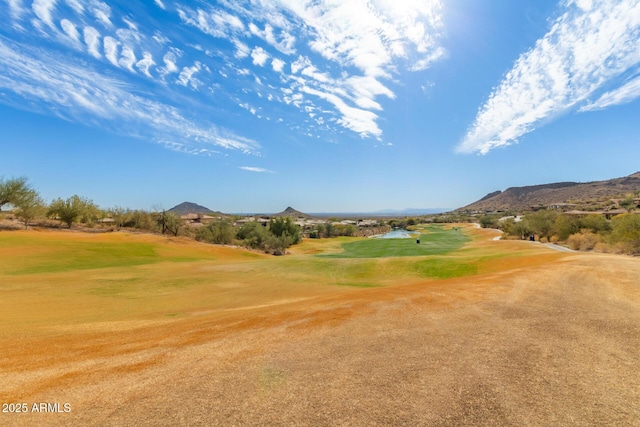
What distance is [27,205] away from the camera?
40094mm

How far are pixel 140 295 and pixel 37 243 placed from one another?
22370 millimetres

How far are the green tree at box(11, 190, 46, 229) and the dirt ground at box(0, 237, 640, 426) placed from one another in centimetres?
4590

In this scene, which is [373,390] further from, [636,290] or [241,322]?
[636,290]

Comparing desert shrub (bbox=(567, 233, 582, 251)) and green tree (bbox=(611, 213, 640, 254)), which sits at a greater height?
green tree (bbox=(611, 213, 640, 254))

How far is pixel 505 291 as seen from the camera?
10992 mm

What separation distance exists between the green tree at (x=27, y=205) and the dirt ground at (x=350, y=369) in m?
45.9

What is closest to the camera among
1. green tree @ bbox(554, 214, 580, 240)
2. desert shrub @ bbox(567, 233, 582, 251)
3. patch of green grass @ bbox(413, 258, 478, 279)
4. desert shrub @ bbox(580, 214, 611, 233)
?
patch of green grass @ bbox(413, 258, 478, 279)

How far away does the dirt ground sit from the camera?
4.11m

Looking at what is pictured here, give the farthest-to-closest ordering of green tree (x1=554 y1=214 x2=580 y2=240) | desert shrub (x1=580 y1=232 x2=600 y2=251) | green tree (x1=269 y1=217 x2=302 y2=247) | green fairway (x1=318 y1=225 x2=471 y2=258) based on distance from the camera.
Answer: green tree (x1=269 y1=217 x2=302 y2=247) < green fairway (x1=318 y1=225 x2=471 y2=258) < green tree (x1=554 y1=214 x2=580 y2=240) < desert shrub (x1=580 y1=232 x2=600 y2=251)

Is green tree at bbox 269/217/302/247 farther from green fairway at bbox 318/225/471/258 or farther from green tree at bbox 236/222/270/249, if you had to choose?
green fairway at bbox 318/225/471/258

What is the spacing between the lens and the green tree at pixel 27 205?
39.6 meters

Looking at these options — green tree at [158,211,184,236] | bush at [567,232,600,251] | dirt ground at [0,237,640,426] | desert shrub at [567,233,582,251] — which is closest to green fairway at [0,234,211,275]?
green tree at [158,211,184,236]

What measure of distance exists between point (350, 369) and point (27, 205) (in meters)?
53.7

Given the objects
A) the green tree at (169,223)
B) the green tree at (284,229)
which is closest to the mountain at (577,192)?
the green tree at (284,229)
